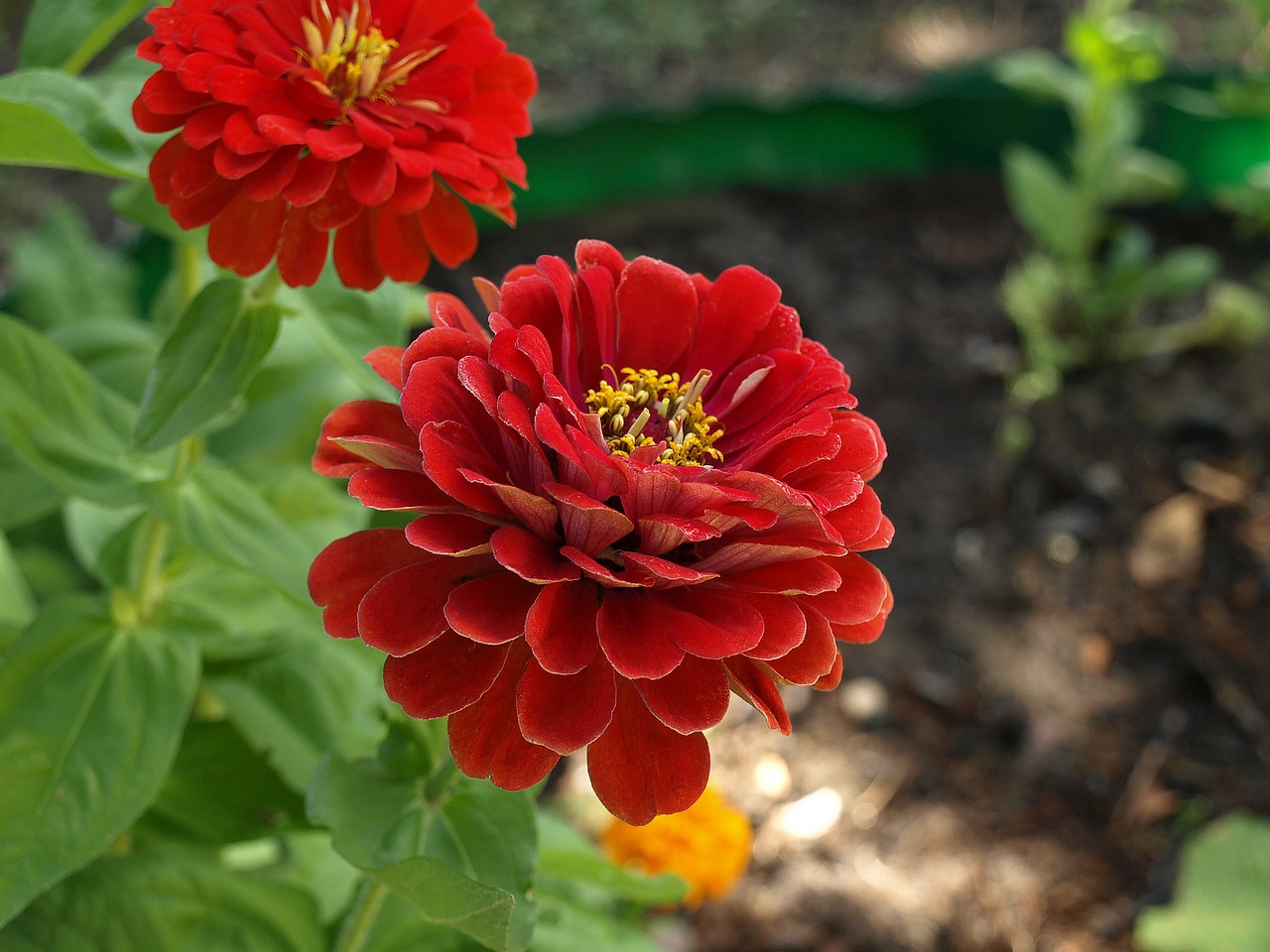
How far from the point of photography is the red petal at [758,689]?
0.59 metres

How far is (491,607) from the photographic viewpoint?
1.92ft

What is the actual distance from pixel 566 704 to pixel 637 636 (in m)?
0.05

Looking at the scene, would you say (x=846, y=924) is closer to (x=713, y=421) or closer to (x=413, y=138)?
(x=713, y=421)

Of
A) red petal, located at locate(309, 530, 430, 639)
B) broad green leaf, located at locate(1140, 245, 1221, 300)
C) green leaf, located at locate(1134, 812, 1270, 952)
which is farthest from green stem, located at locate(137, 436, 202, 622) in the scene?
broad green leaf, located at locate(1140, 245, 1221, 300)

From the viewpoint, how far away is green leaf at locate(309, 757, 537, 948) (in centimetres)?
73

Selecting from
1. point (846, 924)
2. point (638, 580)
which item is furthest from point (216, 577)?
point (846, 924)

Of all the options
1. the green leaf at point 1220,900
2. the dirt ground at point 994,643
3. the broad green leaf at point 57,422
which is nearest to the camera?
the broad green leaf at point 57,422

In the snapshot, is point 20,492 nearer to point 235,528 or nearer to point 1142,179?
point 235,528

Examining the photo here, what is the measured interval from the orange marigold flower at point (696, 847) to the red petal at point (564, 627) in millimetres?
796

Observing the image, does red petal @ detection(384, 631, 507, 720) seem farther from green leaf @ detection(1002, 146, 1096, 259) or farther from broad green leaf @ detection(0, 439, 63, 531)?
green leaf @ detection(1002, 146, 1096, 259)

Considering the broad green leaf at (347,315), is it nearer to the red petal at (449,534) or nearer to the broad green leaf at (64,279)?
the red petal at (449,534)

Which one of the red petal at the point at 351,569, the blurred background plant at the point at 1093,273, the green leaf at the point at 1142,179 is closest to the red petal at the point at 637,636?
the red petal at the point at 351,569

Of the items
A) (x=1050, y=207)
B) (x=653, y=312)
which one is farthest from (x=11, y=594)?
(x=1050, y=207)

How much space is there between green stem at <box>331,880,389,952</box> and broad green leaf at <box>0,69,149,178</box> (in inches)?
20.2
